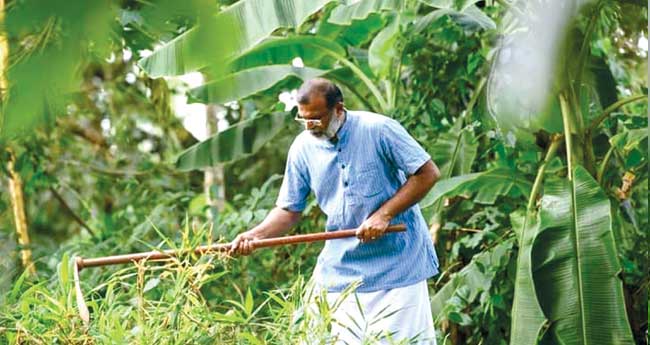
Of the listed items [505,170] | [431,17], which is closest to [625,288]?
[505,170]

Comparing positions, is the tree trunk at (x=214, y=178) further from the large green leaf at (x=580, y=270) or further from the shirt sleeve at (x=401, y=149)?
the shirt sleeve at (x=401, y=149)

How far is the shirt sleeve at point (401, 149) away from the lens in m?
3.19

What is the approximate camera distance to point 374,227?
3.13 m

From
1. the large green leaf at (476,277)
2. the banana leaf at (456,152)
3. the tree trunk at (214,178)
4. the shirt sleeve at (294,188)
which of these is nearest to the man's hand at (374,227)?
the shirt sleeve at (294,188)

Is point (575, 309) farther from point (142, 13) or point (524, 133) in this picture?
point (142, 13)

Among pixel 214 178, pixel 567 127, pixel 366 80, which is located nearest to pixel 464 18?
pixel 366 80

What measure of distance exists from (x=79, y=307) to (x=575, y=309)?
175cm

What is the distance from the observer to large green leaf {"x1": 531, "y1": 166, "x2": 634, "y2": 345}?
11.4 feet

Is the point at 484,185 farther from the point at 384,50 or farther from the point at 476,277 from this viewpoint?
the point at 384,50

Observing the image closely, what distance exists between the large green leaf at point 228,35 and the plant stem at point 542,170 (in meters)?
1.10

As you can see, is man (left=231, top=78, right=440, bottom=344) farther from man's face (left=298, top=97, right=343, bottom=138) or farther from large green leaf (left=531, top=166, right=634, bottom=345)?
large green leaf (left=531, top=166, right=634, bottom=345)

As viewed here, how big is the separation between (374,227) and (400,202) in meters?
0.11

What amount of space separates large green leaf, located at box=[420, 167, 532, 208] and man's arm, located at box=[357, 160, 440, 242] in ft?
2.32

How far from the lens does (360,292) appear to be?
10.7 ft
